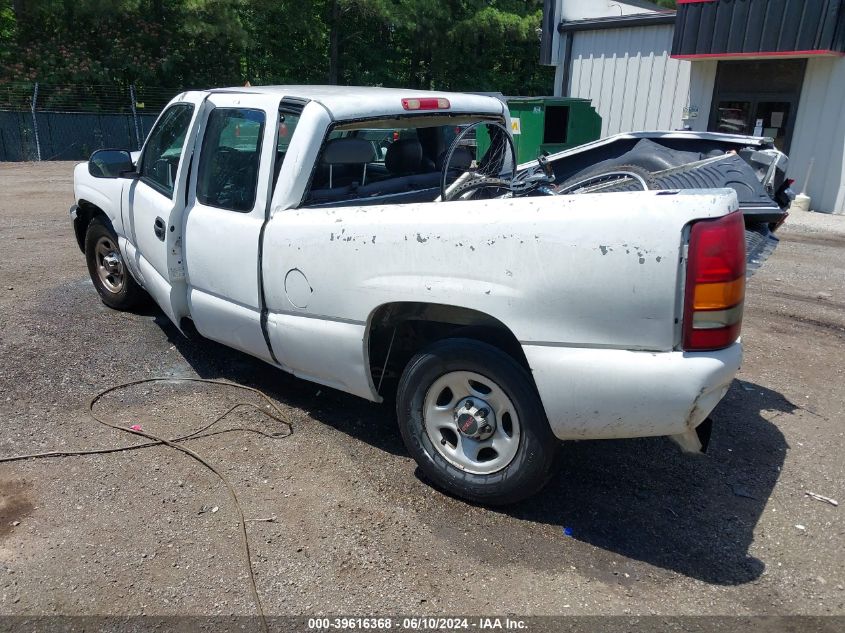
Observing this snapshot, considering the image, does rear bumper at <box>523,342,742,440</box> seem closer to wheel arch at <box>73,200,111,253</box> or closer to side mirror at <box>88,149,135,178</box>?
side mirror at <box>88,149,135,178</box>

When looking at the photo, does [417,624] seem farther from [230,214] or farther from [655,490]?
[230,214]

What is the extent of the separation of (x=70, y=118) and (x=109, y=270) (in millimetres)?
17537

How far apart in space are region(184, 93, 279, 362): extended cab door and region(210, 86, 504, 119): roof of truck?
0.59 ft

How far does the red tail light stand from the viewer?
2.58 m

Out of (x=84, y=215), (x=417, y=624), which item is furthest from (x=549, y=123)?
(x=417, y=624)

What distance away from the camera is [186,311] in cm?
448

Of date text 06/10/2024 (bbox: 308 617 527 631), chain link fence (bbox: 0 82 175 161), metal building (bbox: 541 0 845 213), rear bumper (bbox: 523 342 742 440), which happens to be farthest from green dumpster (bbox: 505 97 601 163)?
chain link fence (bbox: 0 82 175 161)

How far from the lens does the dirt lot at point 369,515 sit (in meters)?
2.78

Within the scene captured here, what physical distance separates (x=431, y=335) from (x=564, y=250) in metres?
1.14

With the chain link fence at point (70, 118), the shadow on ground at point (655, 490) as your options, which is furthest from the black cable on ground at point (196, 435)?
the chain link fence at point (70, 118)

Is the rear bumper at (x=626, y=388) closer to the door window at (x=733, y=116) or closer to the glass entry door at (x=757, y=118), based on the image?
the glass entry door at (x=757, y=118)

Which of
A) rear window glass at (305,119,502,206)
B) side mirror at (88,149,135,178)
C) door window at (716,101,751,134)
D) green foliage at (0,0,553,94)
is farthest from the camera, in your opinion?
green foliage at (0,0,553,94)

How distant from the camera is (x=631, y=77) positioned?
49.0ft

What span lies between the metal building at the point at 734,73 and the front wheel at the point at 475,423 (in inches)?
448
